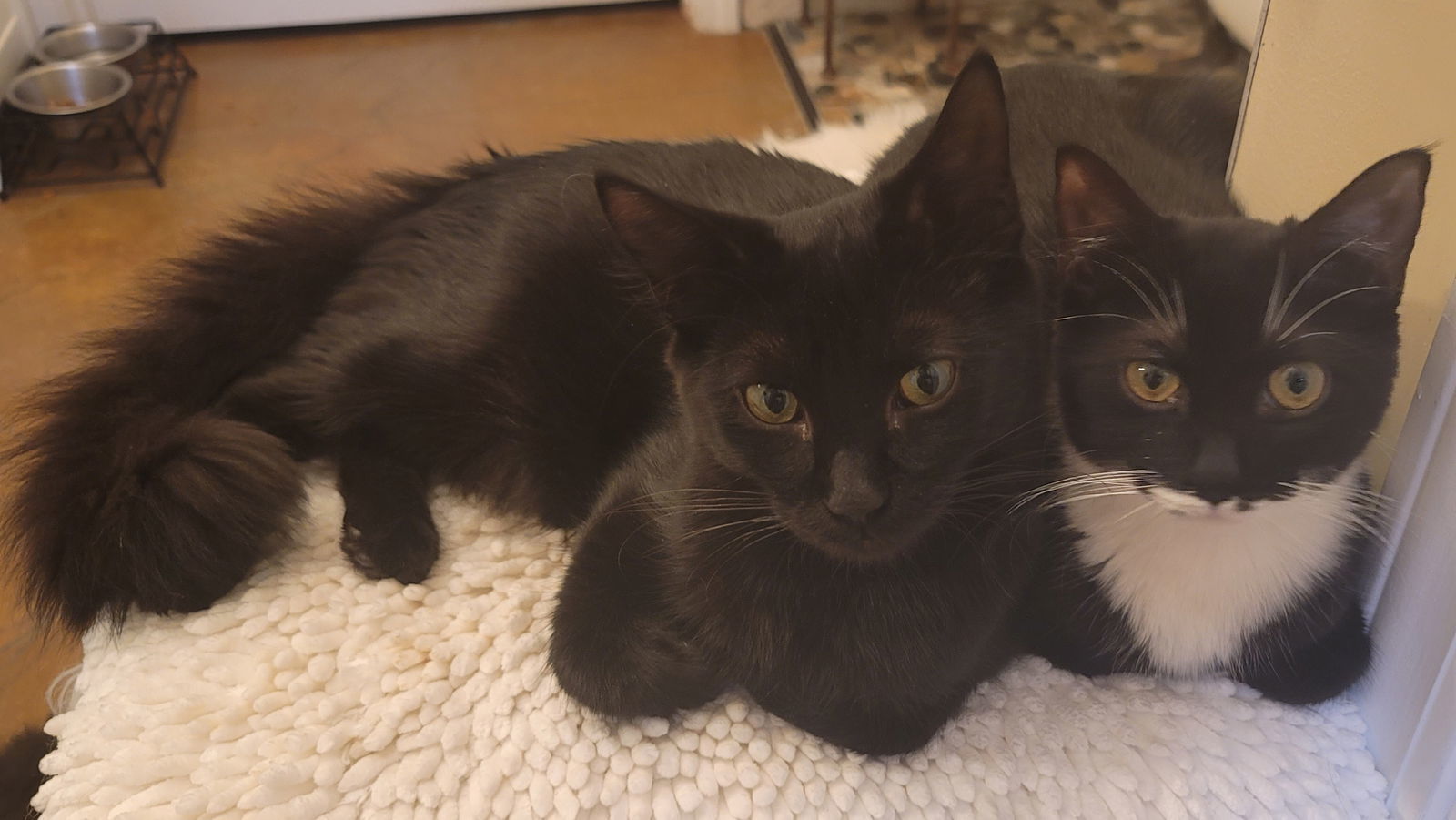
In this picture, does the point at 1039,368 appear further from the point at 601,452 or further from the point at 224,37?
the point at 224,37

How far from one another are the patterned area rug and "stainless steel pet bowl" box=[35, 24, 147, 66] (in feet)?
4.85

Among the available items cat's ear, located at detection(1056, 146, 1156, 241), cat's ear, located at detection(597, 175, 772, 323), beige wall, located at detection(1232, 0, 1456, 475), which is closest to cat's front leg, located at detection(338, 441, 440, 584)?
cat's ear, located at detection(597, 175, 772, 323)

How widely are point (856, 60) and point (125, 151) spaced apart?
1.62 meters

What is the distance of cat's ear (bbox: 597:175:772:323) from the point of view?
79 cm

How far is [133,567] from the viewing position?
3.55 ft

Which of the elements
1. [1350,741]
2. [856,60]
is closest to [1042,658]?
[1350,741]

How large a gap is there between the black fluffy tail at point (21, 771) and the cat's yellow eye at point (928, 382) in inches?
37.9

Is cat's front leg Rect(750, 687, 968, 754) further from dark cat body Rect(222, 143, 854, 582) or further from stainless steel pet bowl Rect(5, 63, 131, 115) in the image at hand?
stainless steel pet bowl Rect(5, 63, 131, 115)

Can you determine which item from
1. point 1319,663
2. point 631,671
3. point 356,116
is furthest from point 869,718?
point 356,116

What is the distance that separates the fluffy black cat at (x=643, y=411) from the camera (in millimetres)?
810

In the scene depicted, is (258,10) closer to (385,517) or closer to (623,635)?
(385,517)

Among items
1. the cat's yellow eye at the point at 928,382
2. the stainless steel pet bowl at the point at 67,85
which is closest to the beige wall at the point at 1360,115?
the cat's yellow eye at the point at 928,382

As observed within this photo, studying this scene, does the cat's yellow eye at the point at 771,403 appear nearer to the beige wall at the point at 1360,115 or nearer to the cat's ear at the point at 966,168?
the cat's ear at the point at 966,168

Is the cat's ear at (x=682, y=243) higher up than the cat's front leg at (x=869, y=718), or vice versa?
the cat's ear at (x=682, y=243)
